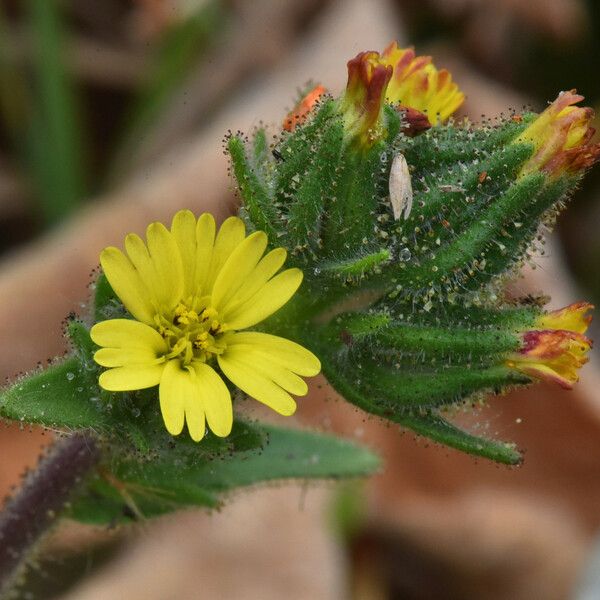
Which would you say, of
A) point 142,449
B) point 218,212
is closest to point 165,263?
point 142,449

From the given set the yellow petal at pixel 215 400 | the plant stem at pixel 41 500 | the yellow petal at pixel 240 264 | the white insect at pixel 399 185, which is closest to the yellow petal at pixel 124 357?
the yellow petal at pixel 215 400

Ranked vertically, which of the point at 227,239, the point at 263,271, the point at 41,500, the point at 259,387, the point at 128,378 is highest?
the point at 227,239

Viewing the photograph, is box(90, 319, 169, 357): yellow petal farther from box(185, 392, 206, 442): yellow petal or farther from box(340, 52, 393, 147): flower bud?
box(340, 52, 393, 147): flower bud

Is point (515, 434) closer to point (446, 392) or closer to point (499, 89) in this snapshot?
point (499, 89)

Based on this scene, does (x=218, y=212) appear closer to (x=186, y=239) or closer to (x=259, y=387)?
(x=186, y=239)

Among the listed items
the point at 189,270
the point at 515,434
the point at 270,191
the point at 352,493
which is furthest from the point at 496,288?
the point at 515,434

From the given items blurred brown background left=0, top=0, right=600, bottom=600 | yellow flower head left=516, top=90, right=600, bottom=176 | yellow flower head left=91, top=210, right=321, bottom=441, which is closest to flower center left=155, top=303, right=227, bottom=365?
yellow flower head left=91, top=210, right=321, bottom=441

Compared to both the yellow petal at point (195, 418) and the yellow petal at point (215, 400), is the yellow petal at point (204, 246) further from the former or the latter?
the yellow petal at point (195, 418)
